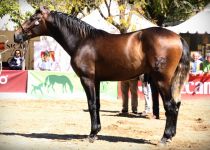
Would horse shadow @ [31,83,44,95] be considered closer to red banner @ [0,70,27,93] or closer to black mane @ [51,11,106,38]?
red banner @ [0,70,27,93]

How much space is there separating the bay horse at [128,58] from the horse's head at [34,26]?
0.21 m

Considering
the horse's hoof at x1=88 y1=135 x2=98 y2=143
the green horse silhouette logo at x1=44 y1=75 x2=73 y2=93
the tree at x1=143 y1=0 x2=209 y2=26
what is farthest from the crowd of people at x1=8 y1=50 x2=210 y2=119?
the tree at x1=143 y1=0 x2=209 y2=26

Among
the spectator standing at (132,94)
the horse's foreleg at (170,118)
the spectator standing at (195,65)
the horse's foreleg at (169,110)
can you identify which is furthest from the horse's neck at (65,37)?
the spectator standing at (195,65)

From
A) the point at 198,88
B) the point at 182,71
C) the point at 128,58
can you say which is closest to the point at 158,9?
the point at 198,88

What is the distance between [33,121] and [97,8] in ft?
37.6

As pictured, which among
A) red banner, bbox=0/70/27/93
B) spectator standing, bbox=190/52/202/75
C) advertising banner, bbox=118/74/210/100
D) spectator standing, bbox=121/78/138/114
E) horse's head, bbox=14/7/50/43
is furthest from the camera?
spectator standing, bbox=190/52/202/75

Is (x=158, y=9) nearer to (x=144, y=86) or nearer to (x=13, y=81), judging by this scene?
(x=13, y=81)

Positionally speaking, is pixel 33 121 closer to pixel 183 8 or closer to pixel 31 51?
pixel 31 51

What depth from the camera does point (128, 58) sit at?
28.5ft

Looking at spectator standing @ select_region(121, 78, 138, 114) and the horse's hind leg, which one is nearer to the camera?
the horse's hind leg

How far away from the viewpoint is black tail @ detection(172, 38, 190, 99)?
8.74 meters

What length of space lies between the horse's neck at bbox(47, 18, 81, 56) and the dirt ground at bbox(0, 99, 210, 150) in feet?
5.86

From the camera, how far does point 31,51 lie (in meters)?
26.0

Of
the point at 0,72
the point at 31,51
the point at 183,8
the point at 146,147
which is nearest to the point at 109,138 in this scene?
the point at 146,147
